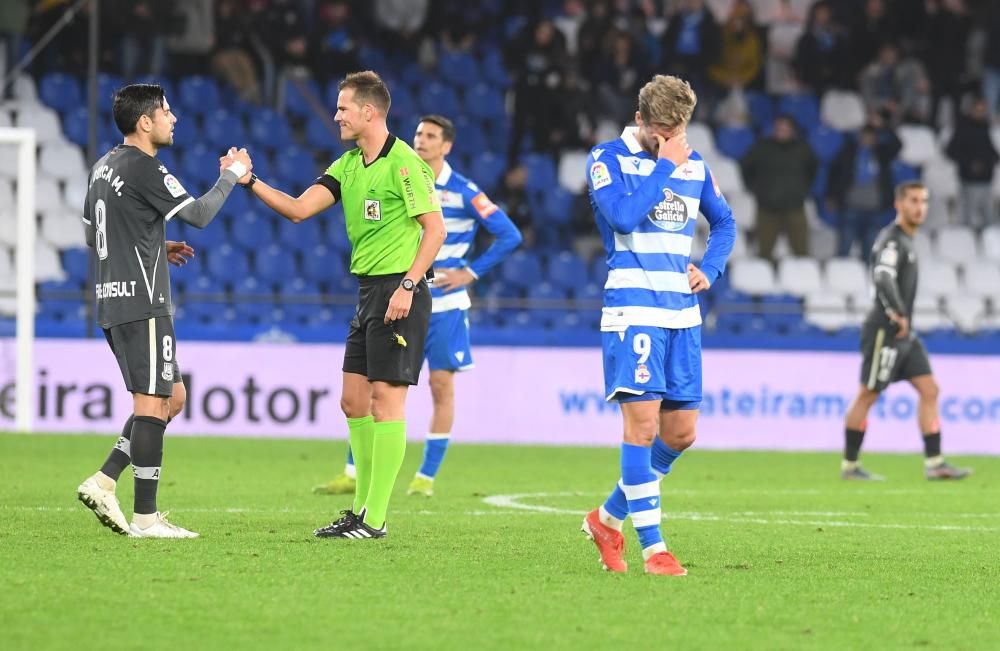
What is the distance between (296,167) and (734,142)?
20.3 feet

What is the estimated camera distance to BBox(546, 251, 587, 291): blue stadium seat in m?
19.7

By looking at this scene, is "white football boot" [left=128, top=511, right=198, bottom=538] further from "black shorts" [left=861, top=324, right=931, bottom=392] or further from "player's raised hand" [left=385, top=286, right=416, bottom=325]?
"black shorts" [left=861, top=324, right=931, bottom=392]

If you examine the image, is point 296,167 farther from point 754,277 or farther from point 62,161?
point 754,277

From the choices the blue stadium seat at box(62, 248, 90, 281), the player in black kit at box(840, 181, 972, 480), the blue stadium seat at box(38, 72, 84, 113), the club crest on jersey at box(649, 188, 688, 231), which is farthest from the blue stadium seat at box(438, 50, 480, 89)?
the club crest on jersey at box(649, 188, 688, 231)

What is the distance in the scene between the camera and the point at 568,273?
64.6 ft

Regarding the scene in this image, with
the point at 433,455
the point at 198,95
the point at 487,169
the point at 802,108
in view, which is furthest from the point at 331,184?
the point at 802,108

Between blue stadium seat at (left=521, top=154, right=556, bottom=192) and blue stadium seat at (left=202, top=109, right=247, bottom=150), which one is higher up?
blue stadium seat at (left=202, top=109, right=247, bottom=150)

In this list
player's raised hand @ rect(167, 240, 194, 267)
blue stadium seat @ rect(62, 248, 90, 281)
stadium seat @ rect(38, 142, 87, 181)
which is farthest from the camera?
stadium seat @ rect(38, 142, 87, 181)

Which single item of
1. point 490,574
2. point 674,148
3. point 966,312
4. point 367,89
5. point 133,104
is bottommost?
point 490,574

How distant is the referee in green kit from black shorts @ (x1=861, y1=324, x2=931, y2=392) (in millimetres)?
6409

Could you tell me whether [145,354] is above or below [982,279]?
below

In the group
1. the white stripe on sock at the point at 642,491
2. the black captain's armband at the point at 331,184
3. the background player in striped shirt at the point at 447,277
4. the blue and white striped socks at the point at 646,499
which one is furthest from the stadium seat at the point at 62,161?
the white stripe on sock at the point at 642,491

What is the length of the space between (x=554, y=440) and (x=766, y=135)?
7.49 meters

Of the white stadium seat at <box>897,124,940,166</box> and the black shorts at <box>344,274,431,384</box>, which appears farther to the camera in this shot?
the white stadium seat at <box>897,124,940,166</box>
